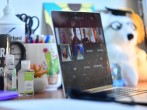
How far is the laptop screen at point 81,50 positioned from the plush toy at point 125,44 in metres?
0.28

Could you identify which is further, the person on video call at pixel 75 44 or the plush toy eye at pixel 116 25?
the plush toy eye at pixel 116 25

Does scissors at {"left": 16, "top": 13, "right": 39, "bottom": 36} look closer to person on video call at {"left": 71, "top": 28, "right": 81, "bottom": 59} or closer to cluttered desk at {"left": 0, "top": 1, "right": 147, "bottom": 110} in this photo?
cluttered desk at {"left": 0, "top": 1, "right": 147, "bottom": 110}

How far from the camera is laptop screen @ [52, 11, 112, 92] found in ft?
2.88

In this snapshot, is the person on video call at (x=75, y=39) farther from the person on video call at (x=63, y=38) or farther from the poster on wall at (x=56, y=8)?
the poster on wall at (x=56, y=8)

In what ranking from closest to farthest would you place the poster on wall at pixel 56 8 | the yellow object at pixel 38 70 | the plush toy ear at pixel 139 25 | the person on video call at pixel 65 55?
the person on video call at pixel 65 55 < the yellow object at pixel 38 70 < the poster on wall at pixel 56 8 < the plush toy ear at pixel 139 25

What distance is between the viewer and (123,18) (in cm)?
140

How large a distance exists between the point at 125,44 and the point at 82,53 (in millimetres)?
474

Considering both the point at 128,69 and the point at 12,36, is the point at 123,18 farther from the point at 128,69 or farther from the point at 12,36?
the point at 12,36

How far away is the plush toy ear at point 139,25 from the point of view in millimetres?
1470

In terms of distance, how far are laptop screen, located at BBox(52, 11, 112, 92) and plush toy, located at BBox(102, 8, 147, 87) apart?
0.28 m

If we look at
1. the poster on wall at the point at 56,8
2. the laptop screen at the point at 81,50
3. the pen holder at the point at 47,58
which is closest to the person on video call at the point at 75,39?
the laptop screen at the point at 81,50

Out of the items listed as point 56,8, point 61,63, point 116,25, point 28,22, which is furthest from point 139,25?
point 61,63

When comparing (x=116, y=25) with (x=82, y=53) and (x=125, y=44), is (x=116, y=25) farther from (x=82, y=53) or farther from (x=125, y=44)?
(x=82, y=53)

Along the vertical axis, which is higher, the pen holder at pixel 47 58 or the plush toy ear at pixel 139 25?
the plush toy ear at pixel 139 25
